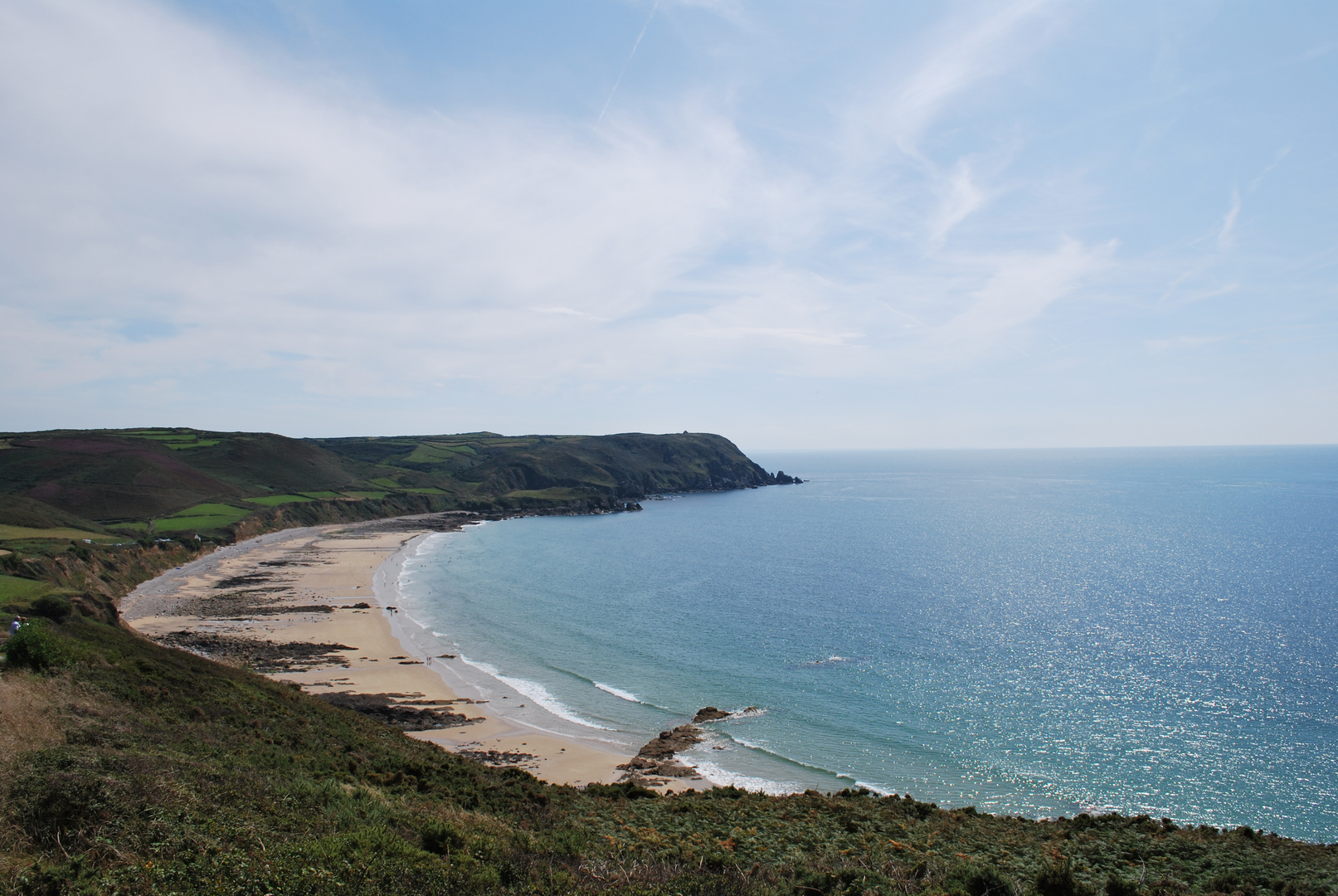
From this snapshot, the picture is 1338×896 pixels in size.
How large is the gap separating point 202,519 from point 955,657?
110 metres

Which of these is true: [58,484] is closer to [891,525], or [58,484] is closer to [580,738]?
[580,738]

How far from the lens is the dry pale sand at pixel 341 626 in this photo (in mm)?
33062

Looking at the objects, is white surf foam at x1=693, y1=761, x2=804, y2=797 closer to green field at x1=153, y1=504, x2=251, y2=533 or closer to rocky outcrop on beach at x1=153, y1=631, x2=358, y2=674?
rocky outcrop on beach at x1=153, y1=631, x2=358, y2=674

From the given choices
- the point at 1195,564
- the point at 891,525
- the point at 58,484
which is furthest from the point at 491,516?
the point at 1195,564

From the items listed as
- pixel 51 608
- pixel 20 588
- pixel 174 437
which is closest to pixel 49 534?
pixel 20 588

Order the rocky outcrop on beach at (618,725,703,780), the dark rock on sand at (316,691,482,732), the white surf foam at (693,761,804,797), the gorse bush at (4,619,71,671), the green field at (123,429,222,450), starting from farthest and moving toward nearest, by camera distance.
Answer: the green field at (123,429,222,450)
the dark rock on sand at (316,691,482,732)
the rocky outcrop on beach at (618,725,703,780)
the white surf foam at (693,761,804,797)
the gorse bush at (4,619,71,671)

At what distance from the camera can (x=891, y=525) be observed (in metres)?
126

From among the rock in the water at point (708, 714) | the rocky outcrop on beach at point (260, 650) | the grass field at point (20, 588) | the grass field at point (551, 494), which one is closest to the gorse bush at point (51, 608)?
the grass field at point (20, 588)

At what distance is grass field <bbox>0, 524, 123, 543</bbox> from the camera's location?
66.4m

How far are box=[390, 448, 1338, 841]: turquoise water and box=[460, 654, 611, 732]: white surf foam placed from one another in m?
0.24

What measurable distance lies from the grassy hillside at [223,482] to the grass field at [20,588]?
127ft

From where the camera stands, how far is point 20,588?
144ft

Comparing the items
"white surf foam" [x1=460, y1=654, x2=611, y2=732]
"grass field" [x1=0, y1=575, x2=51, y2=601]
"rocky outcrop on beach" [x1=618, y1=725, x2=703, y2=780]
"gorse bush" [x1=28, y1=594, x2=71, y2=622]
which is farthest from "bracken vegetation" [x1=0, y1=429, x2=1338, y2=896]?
"grass field" [x1=0, y1=575, x2=51, y2=601]

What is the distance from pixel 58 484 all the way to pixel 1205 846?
5309 inches
